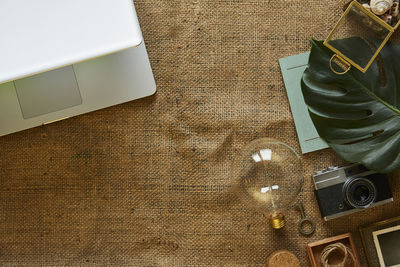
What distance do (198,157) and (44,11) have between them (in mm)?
525

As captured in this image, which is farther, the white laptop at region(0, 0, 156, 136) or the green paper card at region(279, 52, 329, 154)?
the green paper card at region(279, 52, 329, 154)

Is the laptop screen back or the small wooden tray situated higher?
the laptop screen back

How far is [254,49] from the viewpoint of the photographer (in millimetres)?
1035

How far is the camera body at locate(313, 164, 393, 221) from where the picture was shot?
0.98m

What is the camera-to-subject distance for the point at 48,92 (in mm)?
882

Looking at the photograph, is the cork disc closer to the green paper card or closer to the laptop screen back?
the green paper card

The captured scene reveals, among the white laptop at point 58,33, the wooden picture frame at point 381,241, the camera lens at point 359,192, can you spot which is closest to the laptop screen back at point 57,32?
the white laptop at point 58,33

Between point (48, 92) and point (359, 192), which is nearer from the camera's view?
point (48, 92)

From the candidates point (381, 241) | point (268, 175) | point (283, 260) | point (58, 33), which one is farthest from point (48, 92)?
point (381, 241)

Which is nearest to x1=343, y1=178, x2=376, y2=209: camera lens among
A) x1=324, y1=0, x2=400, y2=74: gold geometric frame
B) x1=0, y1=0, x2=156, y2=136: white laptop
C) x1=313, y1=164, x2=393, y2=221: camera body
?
x1=313, y1=164, x2=393, y2=221: camera body

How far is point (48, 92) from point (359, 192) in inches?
28.7

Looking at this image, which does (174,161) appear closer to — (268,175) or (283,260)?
(268,175)

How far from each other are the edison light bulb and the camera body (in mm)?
111

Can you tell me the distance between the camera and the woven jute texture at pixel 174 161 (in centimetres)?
103
